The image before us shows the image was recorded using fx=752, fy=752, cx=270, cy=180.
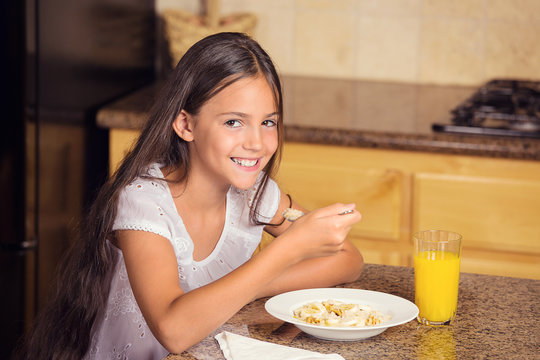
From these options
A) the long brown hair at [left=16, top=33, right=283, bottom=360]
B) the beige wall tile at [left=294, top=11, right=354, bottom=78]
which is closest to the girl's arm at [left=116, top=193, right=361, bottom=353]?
the long brown hair at [left=16, top=33, right=283, bottom=360]

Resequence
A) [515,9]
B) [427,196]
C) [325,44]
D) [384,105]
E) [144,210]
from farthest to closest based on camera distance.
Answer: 1. [325,44]
2. [515,9]
3. [384,105]
4. [427,196]
5. [144,210]

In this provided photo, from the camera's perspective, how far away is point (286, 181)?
210cm

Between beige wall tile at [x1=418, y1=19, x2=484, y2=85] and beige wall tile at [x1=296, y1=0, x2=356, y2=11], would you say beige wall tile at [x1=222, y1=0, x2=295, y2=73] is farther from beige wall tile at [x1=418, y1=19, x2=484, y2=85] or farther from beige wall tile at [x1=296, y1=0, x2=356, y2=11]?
beige wall tile at [x1=418, y1=19, x2=484, y2=85]

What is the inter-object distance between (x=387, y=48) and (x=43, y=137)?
51.5 inches

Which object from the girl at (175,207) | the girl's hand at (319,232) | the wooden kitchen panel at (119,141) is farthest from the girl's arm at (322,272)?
the wooden kitchen panel at (119,141)

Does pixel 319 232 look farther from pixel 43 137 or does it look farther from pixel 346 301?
pixel 43 137

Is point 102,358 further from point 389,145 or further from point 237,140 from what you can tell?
point 389,145

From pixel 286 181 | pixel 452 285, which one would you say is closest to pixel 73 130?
pixel 286 181

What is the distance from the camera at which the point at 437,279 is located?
105 cm

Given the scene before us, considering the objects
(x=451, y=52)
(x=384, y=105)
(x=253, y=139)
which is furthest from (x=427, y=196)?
(x=253, y=139)

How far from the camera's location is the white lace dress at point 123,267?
1192 mm

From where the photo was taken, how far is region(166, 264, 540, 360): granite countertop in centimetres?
96

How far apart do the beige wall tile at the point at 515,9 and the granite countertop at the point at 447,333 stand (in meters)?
1.62

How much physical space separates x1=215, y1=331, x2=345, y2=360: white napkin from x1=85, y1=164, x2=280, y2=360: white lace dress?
26 cm
